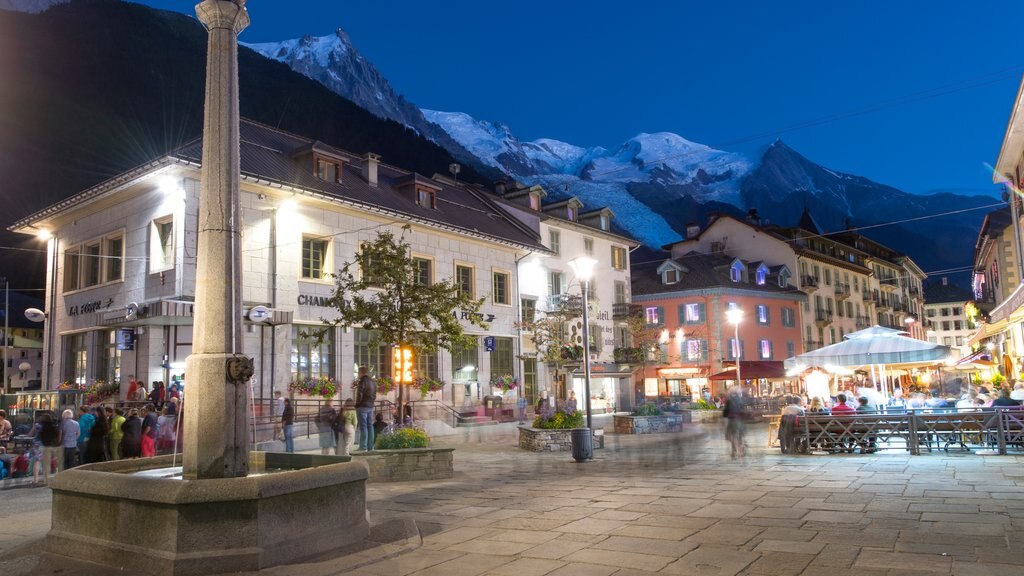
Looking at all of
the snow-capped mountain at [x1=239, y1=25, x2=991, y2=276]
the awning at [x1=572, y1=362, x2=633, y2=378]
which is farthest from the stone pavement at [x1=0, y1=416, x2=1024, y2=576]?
the snow-capped mountain at [x1=239, y1=25, x2=991, y2=276]

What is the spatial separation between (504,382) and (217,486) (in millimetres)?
26081

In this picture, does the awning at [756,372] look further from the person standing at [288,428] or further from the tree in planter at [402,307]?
the person standing at [288,428]

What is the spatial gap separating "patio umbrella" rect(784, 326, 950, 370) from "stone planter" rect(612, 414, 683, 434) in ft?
24.9

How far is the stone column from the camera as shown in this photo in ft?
22.1

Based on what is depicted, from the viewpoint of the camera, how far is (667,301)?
48.7 m

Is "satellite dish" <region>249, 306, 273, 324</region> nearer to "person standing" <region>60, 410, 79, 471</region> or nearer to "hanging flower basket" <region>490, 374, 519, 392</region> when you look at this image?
"person standing" <region>60, 410, 79, 471</region>

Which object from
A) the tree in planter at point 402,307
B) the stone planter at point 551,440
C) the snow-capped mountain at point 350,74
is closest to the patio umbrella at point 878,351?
the stone planter at point 551,440

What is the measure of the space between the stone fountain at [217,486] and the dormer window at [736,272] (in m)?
44.3

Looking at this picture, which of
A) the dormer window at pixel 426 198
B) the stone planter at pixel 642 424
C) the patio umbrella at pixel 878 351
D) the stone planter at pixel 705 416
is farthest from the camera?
the stone planter at pixel 705 416

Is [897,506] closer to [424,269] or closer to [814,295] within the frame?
[424,269]

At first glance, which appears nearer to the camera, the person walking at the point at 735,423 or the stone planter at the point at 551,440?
the person walking at the point at 735,423

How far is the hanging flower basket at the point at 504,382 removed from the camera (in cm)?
3153

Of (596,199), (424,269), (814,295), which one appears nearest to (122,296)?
(424,269)

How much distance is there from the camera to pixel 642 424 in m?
24.6
